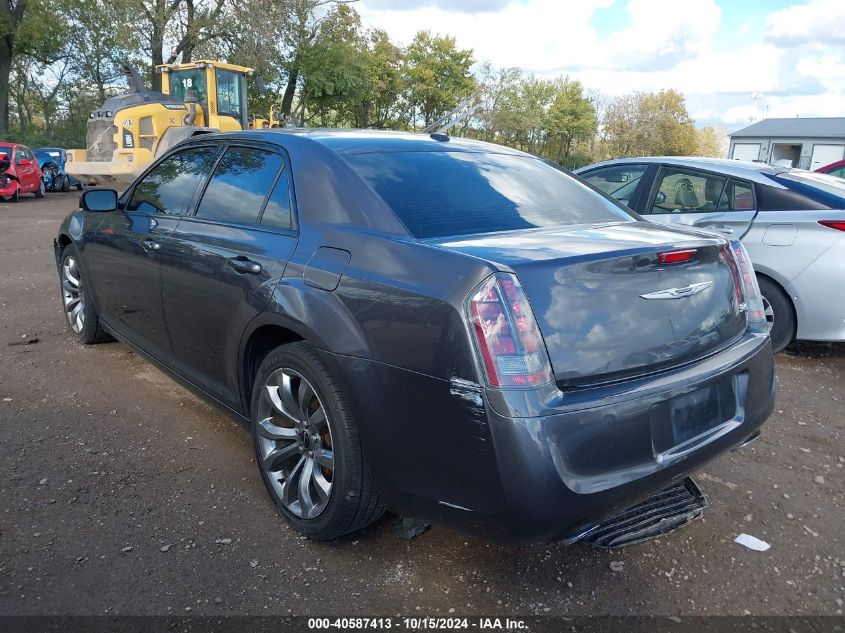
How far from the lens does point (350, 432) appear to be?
8.38 feet

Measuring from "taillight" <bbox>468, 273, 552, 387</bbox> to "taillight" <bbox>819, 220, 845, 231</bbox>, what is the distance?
3.90 meters

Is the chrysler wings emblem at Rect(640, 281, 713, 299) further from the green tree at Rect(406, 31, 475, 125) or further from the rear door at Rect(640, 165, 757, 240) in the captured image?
the green tree at Rect(406, 31, 475, 125)

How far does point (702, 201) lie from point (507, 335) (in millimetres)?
4361

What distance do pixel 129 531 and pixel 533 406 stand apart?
191 centimetres

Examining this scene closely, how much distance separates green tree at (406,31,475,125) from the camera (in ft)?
155

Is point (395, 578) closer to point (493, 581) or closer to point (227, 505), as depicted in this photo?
point (493, 581)

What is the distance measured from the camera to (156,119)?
1628 cm

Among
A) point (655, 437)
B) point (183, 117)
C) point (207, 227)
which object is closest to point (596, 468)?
point (655, 437)

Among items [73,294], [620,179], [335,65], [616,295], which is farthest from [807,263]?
[335,65]

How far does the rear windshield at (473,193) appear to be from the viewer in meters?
2.79

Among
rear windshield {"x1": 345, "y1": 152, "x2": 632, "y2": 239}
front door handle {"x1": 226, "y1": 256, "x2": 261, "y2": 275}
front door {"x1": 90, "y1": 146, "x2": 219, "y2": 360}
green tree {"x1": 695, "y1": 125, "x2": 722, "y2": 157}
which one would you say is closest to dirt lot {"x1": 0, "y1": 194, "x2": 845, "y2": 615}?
front door {"x1": 90, "y1": 146, "x2": 219, "y2": 360}

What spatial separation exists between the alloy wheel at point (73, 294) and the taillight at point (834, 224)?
18.3 feet

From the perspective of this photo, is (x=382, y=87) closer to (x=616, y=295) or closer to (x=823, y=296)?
(x=823, y=296)

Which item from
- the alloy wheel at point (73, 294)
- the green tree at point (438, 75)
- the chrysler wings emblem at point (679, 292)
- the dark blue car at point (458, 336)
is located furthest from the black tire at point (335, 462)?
the green tree at point (438, 75)
